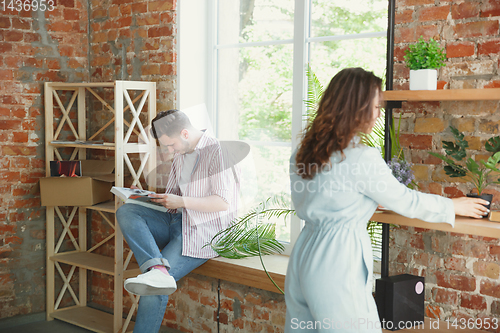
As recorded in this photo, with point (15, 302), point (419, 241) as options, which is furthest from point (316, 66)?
point (15, 302)

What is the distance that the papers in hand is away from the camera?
284 cm

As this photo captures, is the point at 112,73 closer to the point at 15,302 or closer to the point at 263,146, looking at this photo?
the point at 263,146

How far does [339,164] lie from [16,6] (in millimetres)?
2978

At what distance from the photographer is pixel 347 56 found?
9.17 ft

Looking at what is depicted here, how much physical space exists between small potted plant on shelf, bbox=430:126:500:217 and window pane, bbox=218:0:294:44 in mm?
1333

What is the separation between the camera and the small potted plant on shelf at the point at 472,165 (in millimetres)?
1955

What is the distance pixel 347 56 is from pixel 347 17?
222 millimetres

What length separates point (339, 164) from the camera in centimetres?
158

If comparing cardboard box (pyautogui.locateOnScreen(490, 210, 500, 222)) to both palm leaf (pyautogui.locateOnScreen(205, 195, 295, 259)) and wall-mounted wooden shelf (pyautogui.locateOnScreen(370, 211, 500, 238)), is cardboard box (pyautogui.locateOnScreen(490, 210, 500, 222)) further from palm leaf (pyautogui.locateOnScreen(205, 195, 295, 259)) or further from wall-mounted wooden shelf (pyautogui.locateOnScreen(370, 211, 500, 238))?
palm leaf (pyautogui.locateOnScreen(205, 195, 295, 259))

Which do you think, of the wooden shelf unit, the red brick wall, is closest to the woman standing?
A: the wooden shelf unit

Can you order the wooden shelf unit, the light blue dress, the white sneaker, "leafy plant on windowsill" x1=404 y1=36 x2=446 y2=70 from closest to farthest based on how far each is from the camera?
the light blue dress
"leafy plant on windowsill" x1=404 y1=36 x2=446 y2=70
the white sneaker
the wooden shelf unit
